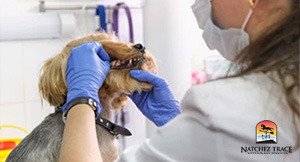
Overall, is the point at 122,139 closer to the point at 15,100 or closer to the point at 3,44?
the point at 15,100

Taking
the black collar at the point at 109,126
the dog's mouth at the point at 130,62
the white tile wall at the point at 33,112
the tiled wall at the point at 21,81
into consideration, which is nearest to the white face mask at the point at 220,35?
the dog's mouth at the point at 130,62

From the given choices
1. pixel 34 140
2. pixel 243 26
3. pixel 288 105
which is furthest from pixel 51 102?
pixel 288 105

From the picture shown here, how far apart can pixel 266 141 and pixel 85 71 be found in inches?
25.1

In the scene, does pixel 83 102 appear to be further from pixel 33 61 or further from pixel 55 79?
pixel 33 61

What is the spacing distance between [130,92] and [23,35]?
0.85 metres

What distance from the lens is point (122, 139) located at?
247 centimetres

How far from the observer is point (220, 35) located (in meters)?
1.02

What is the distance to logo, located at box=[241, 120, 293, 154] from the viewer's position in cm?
77

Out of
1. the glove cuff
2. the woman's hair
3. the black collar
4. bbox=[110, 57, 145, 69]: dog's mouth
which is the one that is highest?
the woman's hair

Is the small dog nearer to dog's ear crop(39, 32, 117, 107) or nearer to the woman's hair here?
dog's ear crop(39, 32, 117, 107)

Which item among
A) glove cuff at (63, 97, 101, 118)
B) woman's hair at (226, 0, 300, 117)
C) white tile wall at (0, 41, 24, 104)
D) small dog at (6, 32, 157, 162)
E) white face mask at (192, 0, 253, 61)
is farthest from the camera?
white tile wall at (0, 41, 24, 104)

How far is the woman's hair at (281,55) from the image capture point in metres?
0.74

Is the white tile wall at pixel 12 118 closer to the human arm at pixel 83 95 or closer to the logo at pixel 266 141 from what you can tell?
the human arm at pixel 83 95

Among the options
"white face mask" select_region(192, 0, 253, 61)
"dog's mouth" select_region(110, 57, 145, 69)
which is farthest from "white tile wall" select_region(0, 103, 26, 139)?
"white face mask" select_region(192, 0, 253, 61)
